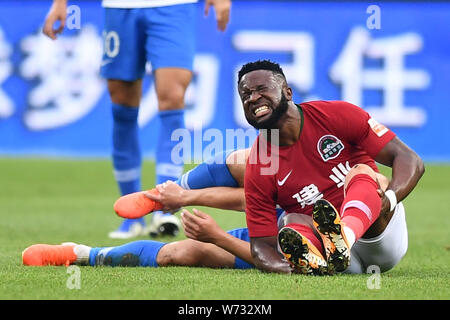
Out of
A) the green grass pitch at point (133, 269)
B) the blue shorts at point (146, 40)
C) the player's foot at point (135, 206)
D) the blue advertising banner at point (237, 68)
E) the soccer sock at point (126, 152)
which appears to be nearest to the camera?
the green grass pitch at point (133, 269)

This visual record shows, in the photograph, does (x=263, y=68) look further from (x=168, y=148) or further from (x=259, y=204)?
(x=168, y=148)

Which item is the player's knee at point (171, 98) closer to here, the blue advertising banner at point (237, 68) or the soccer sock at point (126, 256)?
the soccer sock at point (126, 256)

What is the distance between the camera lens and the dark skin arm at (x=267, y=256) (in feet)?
11.8

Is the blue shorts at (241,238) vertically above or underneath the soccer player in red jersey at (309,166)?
underneath

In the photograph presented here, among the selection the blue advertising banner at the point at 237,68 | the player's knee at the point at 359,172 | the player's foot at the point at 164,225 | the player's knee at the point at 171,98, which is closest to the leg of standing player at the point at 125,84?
the player's foot at the point at 164,225

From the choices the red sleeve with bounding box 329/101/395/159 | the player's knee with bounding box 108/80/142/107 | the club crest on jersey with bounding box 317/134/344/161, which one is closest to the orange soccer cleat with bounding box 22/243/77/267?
the club crest on jersey with bounding box 317/134/344/161

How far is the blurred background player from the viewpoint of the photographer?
532cm

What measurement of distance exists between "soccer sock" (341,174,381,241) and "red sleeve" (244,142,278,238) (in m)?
0.34

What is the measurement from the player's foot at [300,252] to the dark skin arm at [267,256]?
14cm

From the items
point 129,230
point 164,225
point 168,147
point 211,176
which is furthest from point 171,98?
point 211,176

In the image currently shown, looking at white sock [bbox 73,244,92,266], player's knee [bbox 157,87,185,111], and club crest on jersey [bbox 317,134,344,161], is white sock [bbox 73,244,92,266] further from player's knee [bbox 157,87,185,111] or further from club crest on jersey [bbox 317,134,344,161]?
player's knee [bbox 157,87,185,111]

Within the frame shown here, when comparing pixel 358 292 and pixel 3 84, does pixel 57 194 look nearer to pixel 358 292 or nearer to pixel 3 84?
pixel 3 84

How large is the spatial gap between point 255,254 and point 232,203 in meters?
0.60
